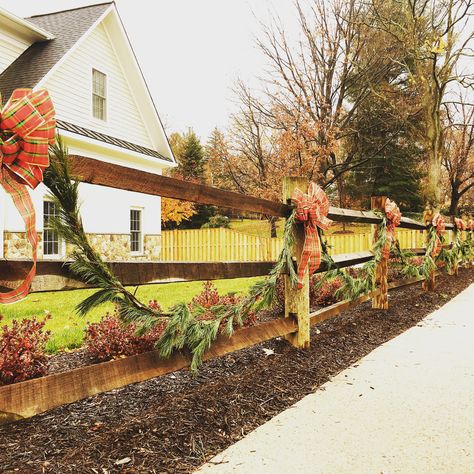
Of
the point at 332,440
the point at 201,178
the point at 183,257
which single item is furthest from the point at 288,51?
the point at 332,440

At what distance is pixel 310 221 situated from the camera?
3.86 meters

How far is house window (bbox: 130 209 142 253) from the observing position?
15031 millimetres

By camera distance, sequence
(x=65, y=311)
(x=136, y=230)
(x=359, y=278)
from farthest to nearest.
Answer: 1. (x=136, y=230)
2. (x=65, y=311)
3. (x=359, y=278)

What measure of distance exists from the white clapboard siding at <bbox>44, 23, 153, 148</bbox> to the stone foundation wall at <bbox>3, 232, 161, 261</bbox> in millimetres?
3477

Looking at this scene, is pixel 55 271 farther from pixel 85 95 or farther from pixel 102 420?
pixel 85 95

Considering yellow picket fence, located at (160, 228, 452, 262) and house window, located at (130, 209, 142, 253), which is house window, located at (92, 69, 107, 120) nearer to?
house window, located at (130, 209, 142, 253)

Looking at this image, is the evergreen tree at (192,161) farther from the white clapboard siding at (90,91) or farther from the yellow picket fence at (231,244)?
the white clapboard siding at (90,91)

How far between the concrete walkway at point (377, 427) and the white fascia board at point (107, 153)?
8250mm

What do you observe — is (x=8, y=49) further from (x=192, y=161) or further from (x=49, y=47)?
(x=192, y=161)

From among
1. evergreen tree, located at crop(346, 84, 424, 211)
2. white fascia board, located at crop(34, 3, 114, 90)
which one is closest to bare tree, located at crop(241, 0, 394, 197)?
evergreen tree, located at crop(346, 84, 424, 211)

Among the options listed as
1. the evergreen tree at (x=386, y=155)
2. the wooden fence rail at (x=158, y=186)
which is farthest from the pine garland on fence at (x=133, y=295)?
the evergreen tree at (x=386, y=155)

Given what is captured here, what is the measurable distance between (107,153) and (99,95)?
2.12 m

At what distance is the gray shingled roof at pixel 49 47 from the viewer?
439 inches

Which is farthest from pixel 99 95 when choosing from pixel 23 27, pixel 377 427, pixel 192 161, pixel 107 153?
pixel 192 161
